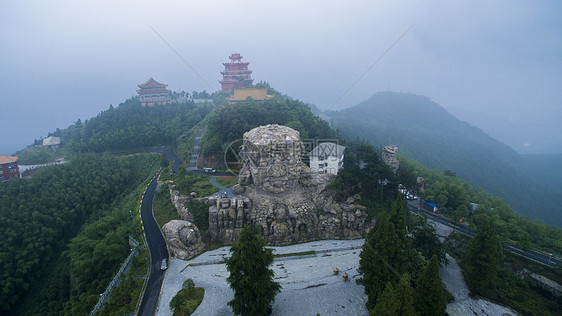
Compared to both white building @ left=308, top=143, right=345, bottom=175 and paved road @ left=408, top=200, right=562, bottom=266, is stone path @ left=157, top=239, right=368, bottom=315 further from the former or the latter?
paved road @ left=408, top=200, right=562, bottom=266

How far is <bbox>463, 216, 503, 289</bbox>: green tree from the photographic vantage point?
1534 centimetres

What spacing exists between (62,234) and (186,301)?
20.3 metres

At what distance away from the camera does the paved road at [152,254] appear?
53.2 feet

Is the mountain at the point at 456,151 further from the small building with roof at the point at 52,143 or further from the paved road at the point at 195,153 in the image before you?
the small building with roof at the point at 52,143

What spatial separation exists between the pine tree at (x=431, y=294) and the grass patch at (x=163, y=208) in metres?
20.4

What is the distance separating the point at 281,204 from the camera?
78.8ft

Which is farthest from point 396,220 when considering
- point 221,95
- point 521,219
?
point 221,95

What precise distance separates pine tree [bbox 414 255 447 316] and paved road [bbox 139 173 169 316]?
14.7 metres

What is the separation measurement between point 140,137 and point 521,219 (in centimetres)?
5137

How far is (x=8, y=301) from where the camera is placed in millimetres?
21047

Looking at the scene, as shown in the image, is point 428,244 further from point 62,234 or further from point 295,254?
point 62,234

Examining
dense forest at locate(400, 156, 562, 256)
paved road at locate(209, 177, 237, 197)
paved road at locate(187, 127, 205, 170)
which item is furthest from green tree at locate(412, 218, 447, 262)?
paved road at locate(187, 127, 205, 170)

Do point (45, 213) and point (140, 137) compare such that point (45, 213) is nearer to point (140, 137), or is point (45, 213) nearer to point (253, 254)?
point (140, 137)

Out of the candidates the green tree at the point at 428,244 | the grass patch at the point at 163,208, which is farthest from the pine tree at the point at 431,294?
the grass patch at the point at 163,208
